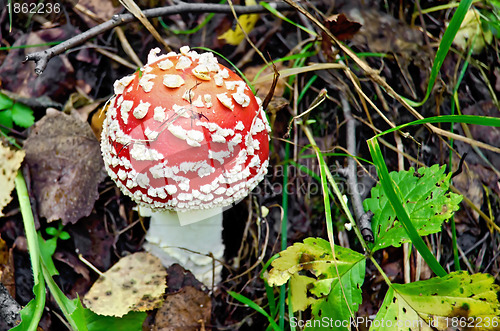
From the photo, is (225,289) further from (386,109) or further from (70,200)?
(386,109)

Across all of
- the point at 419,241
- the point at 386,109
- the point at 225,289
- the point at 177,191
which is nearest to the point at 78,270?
the point at 225,289

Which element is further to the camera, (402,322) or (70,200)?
(70,200)

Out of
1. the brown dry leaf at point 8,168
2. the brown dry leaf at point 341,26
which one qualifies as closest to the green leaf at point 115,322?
the brown dry leaf at point 8,168

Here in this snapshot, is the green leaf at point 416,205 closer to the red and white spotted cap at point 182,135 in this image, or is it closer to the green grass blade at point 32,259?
the red and white spotted cap at point 182,135

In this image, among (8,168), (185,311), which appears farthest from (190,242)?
(8,168)

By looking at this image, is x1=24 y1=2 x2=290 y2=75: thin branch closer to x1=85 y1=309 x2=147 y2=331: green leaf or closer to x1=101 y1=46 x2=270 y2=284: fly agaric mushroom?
x1=101 y1=46 x2=270 y2=284: fly agaric mushroom
